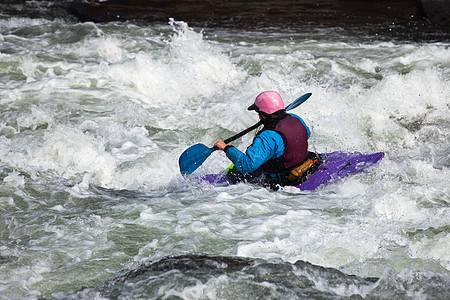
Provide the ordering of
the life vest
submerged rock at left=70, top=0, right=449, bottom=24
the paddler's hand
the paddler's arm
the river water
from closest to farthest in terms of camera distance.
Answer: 1. the river water
2. the paddler's arm
3. the life vest
4. the paddler's hand
5. submerged rock at left=70, top=0, right=449, bottom=24

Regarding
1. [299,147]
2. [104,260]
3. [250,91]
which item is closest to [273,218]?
[299,147]

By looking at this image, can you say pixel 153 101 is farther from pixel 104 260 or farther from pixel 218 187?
pixel 104 260

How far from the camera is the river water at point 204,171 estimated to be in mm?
3094

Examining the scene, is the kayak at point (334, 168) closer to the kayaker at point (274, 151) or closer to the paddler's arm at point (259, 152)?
the kayaker at point (274, 151)

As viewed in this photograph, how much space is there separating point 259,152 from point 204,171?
135 centimetres

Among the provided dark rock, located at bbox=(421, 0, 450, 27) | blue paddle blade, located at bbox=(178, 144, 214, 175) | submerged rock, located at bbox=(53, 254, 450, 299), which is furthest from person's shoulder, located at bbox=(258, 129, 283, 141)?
dark rock, located at bbox=(421, 0, 450, 27)

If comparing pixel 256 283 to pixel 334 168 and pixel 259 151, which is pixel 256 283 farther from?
pixel 334 168

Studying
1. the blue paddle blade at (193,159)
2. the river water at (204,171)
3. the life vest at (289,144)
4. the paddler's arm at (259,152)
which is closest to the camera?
the river water at (204,171)

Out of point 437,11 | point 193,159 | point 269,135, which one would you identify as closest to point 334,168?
point 269,135

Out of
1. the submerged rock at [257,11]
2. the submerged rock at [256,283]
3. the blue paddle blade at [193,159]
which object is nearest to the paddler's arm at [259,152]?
the blue paddle blade at [193,159]

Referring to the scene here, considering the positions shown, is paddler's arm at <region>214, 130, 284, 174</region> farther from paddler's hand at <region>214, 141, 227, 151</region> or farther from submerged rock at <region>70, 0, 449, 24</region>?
submerged rock at <region>70, 0, 449, 24</region>

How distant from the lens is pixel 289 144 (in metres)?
4.62

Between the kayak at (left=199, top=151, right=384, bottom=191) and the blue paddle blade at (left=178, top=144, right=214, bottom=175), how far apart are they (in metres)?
0.23

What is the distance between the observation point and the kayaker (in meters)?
4.49
